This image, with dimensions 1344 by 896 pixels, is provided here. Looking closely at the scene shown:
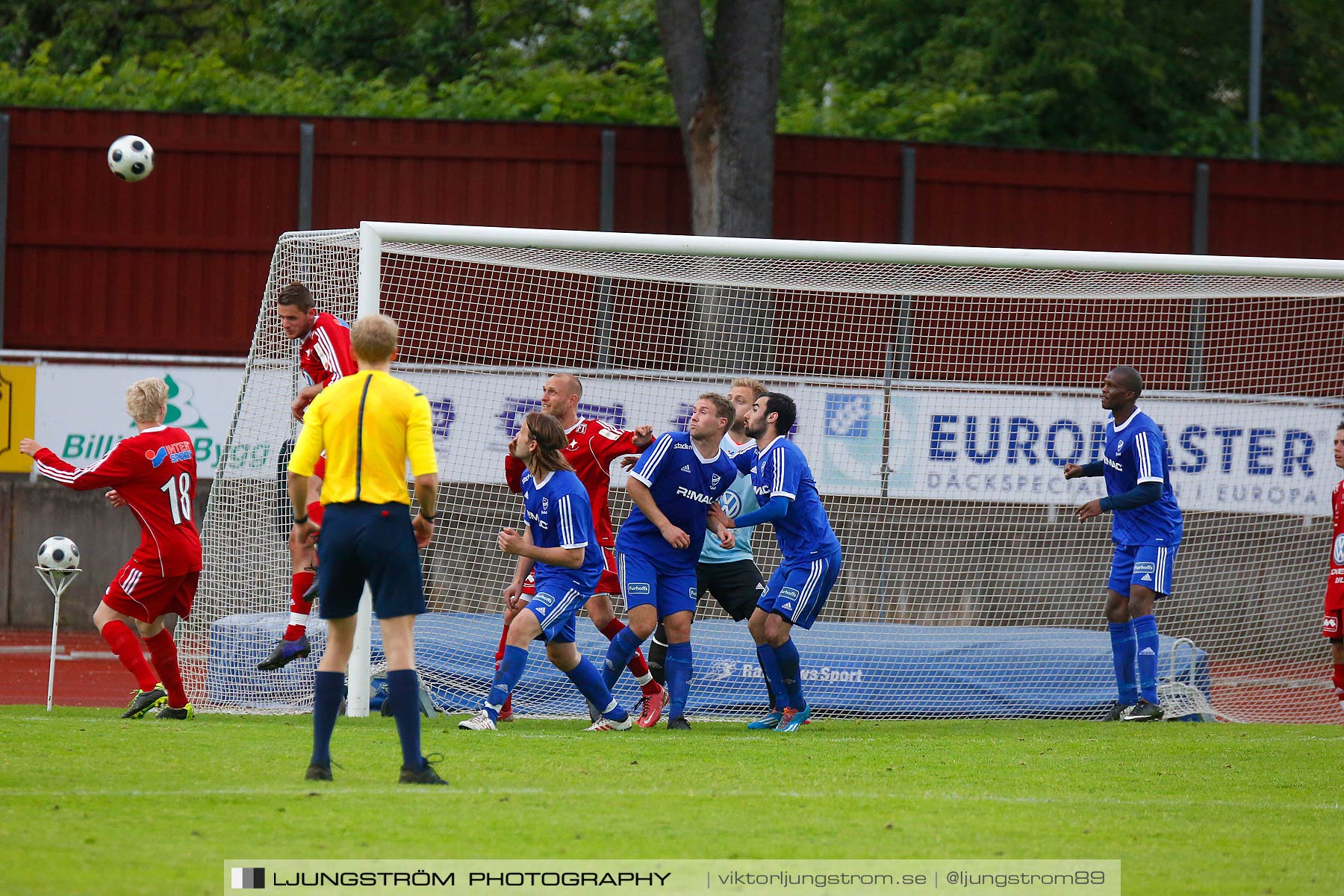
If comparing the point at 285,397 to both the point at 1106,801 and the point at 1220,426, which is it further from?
the point at 1220,426

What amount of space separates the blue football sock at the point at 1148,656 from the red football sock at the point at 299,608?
5.19 meters

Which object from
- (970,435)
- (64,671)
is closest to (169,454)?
(64,671)

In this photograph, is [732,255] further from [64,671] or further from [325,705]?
[64,671]

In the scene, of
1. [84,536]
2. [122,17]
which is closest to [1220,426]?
[84,536]

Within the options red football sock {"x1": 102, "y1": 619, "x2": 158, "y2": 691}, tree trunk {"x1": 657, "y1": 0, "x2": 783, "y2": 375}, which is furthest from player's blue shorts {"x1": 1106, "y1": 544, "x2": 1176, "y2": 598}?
tree trunk {"x1": 657, "y1": 0, "x2": 783, "y2": 375}

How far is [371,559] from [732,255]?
398 centimetres

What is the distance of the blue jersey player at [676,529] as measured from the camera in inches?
319

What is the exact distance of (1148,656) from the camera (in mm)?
9281

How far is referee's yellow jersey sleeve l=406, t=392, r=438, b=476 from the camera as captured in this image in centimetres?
560

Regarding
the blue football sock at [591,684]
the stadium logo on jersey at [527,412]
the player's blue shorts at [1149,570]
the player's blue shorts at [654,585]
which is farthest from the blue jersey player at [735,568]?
the stadium logo on jersey at [527,412]

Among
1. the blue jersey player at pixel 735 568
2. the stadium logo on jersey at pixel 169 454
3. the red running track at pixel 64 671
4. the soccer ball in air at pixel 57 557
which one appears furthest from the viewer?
the red running track at pixel 64 671

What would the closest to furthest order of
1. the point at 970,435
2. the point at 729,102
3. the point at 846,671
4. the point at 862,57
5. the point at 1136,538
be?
the point at 1136,538 → the point at 846,671 → the point at 970,435 → the point at 729,102 → the point at 862,57

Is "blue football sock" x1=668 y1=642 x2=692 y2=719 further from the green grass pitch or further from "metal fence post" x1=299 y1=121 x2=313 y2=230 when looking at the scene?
"metal fence post" x1=299 y1=121 x2=313 y2=230

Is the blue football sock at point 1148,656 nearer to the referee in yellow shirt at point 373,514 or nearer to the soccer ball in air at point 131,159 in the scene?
the referee in yellow shirt at point 373,514
